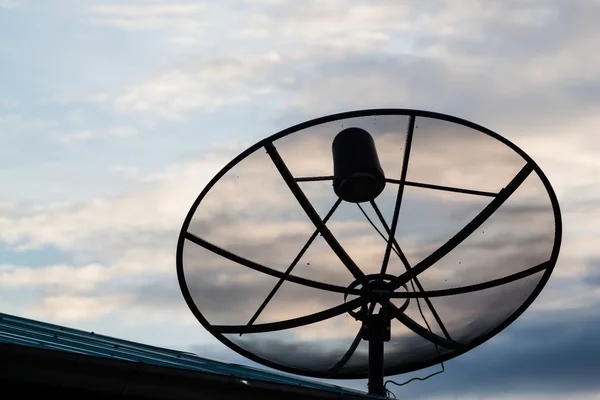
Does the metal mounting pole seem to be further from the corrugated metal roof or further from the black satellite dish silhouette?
the corrugated metal roof

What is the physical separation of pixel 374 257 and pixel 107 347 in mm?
4161

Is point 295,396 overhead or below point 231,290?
below

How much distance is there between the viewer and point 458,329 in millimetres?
12852

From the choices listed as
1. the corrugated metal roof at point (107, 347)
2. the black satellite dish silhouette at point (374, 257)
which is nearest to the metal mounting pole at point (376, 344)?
the black satellite dish silhouette at point (374, 257)

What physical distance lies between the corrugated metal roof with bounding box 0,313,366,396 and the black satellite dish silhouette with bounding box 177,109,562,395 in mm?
891

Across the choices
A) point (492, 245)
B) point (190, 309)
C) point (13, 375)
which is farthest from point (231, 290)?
point (13, 375)

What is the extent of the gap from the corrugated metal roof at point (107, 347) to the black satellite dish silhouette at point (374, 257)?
2.92 ft

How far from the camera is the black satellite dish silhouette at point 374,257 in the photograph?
1235 cm

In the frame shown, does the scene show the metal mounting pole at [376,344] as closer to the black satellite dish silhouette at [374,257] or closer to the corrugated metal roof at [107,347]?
the black satellite dish silhouette at [374,257]

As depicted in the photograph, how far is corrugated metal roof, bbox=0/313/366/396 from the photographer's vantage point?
29.1 feet

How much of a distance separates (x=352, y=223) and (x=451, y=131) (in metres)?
1.82

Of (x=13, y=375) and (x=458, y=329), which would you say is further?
(x=458, y=329)

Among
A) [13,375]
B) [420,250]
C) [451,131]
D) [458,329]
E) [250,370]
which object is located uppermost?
[451,131]

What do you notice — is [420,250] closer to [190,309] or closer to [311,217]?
[311,217]
